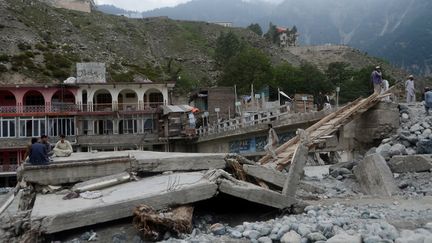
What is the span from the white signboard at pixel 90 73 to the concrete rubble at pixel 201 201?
48953 millimetres

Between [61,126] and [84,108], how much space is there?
3678mm

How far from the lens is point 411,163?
57.9 ft

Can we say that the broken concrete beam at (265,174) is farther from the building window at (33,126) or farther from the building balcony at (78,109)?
the building window at (33,126)

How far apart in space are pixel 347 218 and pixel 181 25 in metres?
142

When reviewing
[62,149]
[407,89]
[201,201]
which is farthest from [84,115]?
[201,201]

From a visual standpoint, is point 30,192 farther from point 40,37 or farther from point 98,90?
point 40,37

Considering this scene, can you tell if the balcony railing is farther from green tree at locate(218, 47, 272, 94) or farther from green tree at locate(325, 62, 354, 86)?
green tree at locate(325, 62, 354, 86)

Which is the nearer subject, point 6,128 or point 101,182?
point 101,182

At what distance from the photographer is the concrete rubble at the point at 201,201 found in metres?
9.62

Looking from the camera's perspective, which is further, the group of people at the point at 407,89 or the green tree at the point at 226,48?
the green tree at the point at 226,48

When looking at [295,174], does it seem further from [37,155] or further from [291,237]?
[37,155]

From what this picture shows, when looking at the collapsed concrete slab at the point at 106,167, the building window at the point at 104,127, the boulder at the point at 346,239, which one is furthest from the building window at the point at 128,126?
the boulder at the point at 346,239

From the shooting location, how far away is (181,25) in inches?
5827

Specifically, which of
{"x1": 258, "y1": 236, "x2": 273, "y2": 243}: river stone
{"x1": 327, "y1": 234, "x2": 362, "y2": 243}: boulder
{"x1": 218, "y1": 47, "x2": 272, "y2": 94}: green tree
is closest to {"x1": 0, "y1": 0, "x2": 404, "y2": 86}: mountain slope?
{"x1": 218, "y1": 47, "x2": 272, "y2": 94}: green tree
